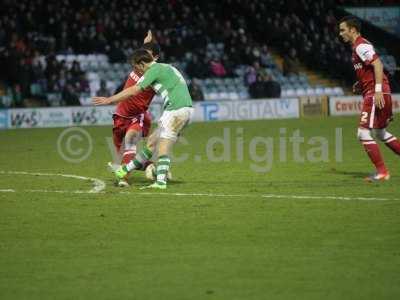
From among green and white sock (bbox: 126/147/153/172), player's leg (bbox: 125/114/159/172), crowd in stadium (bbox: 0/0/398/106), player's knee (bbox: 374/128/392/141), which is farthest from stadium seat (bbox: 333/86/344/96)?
green and white sock (bbox: 126/147/153/172)

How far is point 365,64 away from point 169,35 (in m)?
19.7

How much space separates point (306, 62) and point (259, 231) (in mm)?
28098

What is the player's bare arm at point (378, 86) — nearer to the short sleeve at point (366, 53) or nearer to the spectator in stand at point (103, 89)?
the short sleeve at point (366, 53)

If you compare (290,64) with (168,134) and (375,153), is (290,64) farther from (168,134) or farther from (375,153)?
→ (168,134)

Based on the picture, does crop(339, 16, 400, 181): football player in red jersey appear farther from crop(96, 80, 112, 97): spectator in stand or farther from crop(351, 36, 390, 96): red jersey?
crop(96, 80, 112, 97): spectator in stand

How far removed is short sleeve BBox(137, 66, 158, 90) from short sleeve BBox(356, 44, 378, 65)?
3.01 metres

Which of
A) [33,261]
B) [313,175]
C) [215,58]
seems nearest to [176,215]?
[33,261]

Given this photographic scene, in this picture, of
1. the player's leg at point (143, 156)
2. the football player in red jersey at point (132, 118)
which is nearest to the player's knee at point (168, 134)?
the player's leg at point (143, 156)

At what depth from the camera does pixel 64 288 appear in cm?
678

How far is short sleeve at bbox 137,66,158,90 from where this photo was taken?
11.7m

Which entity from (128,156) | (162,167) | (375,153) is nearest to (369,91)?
(375,153)

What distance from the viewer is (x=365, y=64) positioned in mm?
12633

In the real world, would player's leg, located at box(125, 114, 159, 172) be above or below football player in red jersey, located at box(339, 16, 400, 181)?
below

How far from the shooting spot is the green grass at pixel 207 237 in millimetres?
6785
